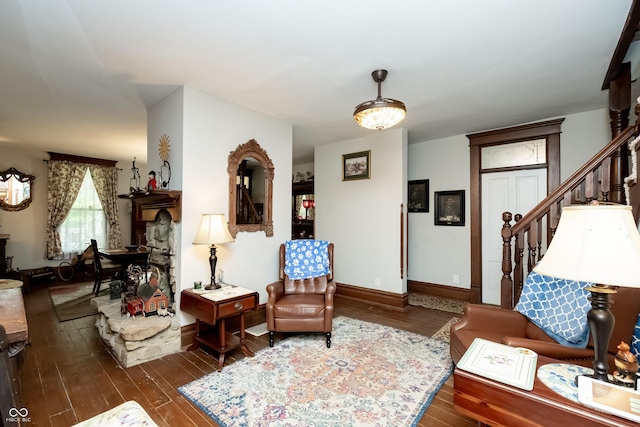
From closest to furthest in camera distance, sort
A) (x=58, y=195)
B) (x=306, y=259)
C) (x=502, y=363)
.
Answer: (x=502, y=363)
(x=306, y=259)
(x=58, y=195)

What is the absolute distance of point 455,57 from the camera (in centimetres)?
243

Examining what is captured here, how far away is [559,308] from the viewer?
1930 millimetres

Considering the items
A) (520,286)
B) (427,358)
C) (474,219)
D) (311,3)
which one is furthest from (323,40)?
(474,219)

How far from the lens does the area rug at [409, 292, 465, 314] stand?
419 centimetres

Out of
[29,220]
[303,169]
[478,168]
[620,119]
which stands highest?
[303,169]

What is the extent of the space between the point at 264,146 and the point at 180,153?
1.07m

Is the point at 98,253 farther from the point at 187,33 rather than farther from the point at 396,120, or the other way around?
the point at 396,120

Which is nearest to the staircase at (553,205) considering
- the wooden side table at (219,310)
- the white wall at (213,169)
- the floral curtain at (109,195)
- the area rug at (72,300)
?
the wooden side table at (219,310)

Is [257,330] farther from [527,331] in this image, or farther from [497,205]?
[497,205]

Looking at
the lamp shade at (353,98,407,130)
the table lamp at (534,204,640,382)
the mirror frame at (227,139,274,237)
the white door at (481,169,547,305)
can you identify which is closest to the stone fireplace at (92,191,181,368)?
the mirror frame at (227,139,274,237)

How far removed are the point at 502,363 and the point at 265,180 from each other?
10.0 ft

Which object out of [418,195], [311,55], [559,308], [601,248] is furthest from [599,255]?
[418,195]

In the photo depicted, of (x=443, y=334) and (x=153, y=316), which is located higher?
(x=153, y=316)

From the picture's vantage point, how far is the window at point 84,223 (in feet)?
20.2
